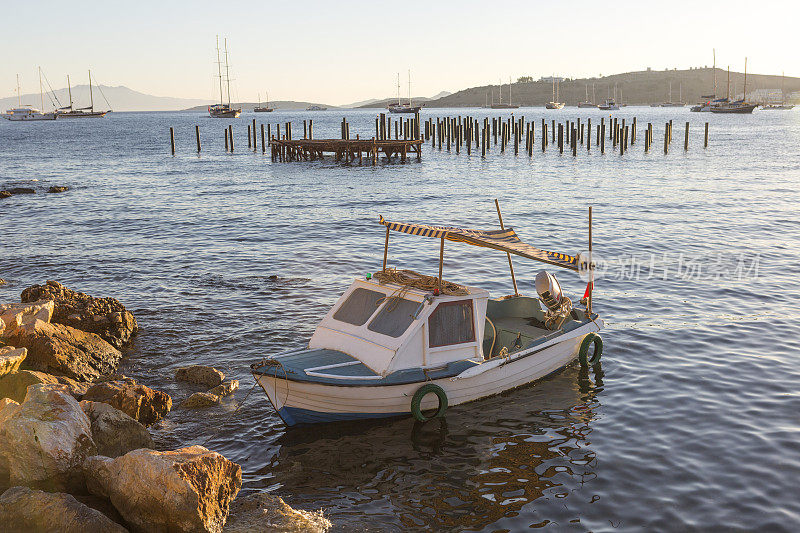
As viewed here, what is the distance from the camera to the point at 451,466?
37.2ft

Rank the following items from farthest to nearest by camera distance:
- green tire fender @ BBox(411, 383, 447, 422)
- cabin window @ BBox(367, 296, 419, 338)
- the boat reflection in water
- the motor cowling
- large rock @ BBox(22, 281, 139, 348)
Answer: large rock @ BBox(22, 281, 139, 348)
the motor cowling
cabin window @ BBox(367, 296, 419, 338)
green tire fender @ BBox(411, 383, 447, 422)
the boat reflection in water

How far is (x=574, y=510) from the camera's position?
33.0 feet

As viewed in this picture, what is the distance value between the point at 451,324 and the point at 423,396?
4.57 feet

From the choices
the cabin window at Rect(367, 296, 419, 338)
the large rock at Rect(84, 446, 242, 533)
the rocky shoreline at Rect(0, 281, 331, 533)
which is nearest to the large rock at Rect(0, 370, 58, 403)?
the rocky shoreline at Rect(0, 281, 331, 533)

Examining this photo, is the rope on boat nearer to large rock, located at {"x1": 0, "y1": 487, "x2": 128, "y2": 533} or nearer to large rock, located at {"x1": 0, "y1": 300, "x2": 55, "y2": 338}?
large rock, located at {"x1": 0, "y1": 487, "x2": 128, "y2": 533}

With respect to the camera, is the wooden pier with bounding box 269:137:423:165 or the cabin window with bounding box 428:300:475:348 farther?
the wooden pier with bounding box 269:137:423:165

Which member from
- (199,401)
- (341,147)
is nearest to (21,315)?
(199,401)

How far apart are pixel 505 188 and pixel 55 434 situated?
→ 41741 millimetres

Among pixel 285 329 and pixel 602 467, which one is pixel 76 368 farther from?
pixel 602 467

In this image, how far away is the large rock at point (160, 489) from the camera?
322 inches

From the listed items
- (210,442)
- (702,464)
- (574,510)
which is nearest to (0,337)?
(210,442)

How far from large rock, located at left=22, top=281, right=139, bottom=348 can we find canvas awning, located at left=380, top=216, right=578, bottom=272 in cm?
707

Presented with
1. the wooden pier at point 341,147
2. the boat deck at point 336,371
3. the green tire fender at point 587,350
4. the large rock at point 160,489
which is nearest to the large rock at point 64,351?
the boat deck at point 336,371

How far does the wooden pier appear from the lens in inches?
2490
